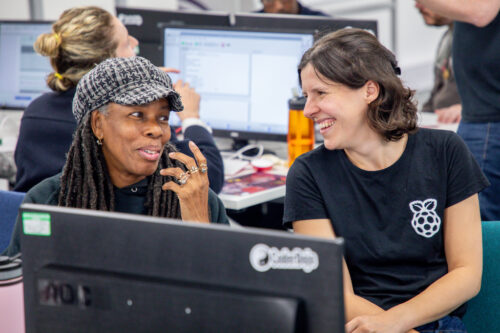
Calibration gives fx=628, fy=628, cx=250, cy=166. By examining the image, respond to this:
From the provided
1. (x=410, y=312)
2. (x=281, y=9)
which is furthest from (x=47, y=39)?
(x=281, y=9)

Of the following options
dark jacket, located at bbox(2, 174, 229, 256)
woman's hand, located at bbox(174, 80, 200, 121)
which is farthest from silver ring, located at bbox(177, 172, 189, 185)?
woman's hand, located at bbox(174, 80, 200, 121)

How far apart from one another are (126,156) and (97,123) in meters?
0.11

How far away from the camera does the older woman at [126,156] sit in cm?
136

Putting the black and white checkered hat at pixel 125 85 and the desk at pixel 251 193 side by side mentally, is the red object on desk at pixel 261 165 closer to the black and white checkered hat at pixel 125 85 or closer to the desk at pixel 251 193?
the desk at pixel 251 193

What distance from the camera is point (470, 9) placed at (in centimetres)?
205

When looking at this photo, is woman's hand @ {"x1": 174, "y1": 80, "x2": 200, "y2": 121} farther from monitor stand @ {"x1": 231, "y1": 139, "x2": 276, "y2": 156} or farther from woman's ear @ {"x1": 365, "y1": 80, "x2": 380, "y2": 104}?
woman's ear @ {"x1": 365, "y1": 80, "x2": 380, "y2": 104}

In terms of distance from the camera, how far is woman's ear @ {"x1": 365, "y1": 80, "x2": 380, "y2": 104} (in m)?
1.50

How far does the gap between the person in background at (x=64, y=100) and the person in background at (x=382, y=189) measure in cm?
59

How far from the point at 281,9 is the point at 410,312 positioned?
2.88 meters

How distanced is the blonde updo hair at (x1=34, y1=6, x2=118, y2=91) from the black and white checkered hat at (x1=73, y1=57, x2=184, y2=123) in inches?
24.3

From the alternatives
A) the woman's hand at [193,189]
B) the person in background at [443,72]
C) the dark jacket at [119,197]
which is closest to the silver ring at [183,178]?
the woman's hand at [193,189]

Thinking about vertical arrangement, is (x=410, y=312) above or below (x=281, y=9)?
below

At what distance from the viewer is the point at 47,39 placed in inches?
76.2

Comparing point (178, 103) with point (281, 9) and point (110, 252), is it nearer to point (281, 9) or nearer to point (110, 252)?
point (110, 252)
